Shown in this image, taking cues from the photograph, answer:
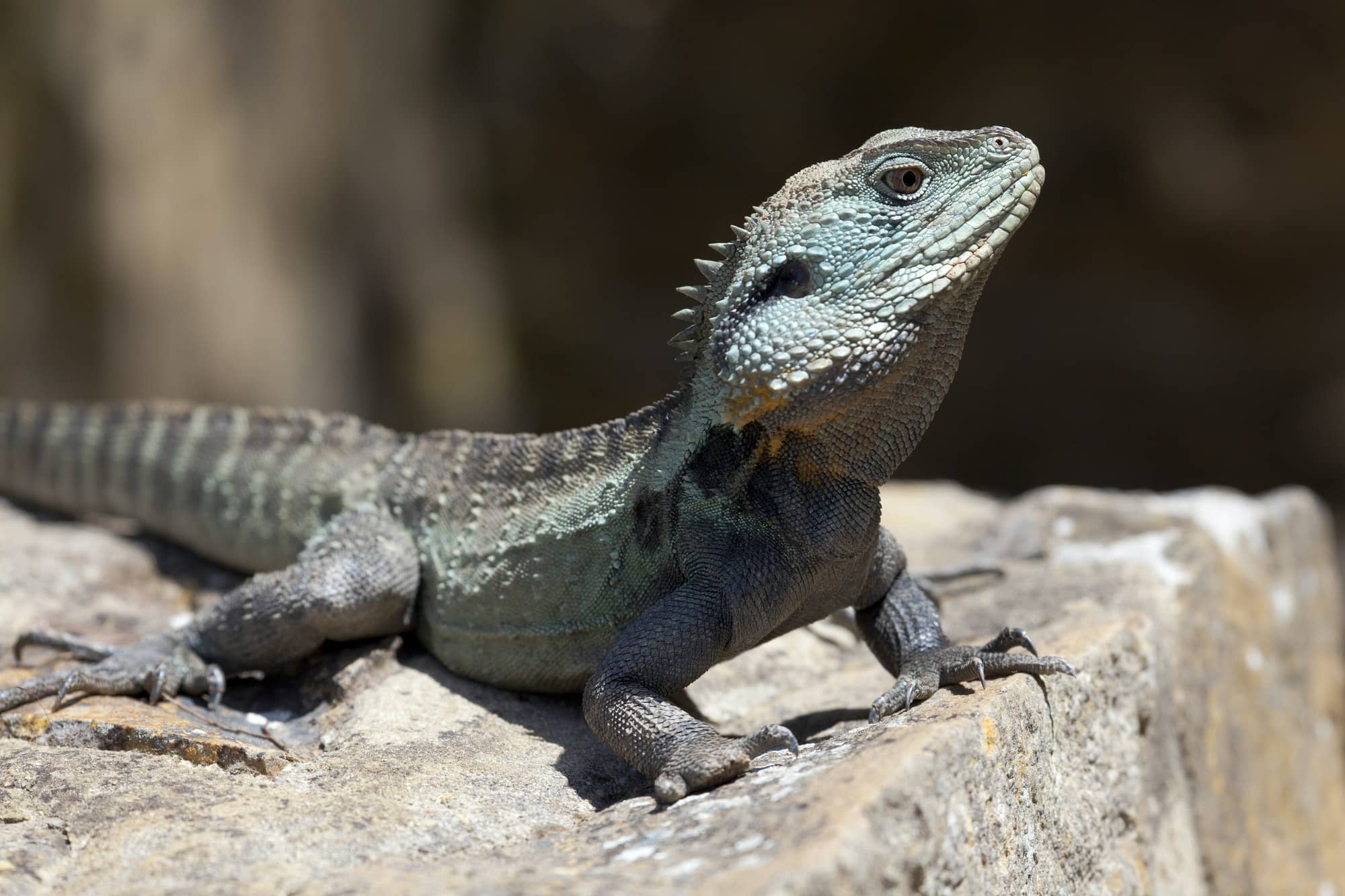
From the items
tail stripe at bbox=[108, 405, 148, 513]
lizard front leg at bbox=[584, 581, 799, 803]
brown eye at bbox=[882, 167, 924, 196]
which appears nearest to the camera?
lizard front leg at bbox=[584, 581, 799, 803]

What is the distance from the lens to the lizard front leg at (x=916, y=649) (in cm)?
388

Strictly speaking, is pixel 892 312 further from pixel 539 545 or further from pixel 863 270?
pixel 539 545

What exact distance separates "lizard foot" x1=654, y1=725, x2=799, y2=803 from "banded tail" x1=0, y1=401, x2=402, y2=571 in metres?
2.42

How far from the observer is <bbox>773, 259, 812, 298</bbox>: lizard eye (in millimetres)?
3770

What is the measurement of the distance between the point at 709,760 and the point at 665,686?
466 millimetres

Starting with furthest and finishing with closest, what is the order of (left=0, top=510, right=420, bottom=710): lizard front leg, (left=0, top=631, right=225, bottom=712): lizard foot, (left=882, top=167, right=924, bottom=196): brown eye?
(left=0, top=510, right=420, bottom=710): lizard front leg, (left=0, top=631, right=225, bottom=712): lizard foot, (left=882, top=167, right=924, bottom=196): brown eye

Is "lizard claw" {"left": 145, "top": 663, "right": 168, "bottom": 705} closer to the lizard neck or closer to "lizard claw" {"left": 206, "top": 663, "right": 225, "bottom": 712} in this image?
"lizard claw" {"left": 206, "top": 663, "right": 225, "bottom": 712}

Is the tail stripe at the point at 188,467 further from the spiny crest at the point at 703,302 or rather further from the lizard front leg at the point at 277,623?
the spiny crest at the point at 703,302

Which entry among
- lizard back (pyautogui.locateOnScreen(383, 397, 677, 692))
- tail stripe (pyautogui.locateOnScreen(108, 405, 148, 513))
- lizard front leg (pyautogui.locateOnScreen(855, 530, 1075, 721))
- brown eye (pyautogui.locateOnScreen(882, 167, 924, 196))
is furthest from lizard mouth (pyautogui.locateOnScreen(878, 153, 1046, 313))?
tail stripe (pyautogui.locateOnScreen(108, 405, 148, 513))

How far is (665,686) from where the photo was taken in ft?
12.6

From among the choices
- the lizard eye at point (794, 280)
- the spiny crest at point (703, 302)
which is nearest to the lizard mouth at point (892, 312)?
the lizard eye at point (794, 280)

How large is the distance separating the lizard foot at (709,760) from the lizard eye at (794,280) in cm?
134

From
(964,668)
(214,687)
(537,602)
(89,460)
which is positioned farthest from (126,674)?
(964,668)

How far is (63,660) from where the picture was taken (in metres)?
5.04
